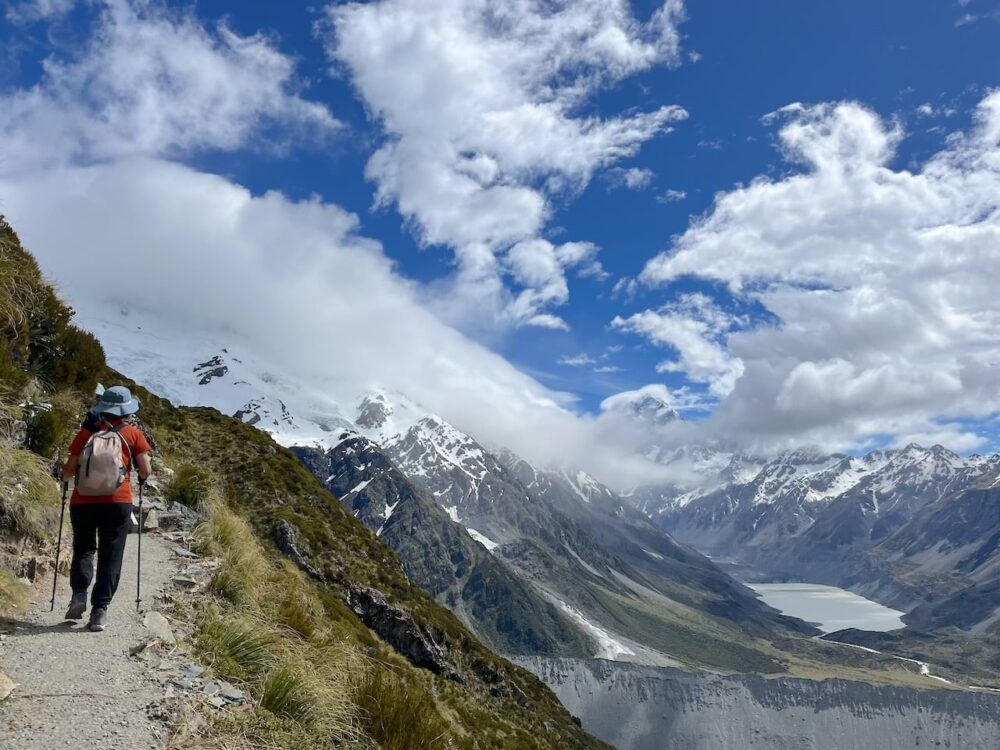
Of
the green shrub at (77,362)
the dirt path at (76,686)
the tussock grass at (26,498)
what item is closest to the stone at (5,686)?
the dirt path at (76,686)

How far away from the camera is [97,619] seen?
320 inches

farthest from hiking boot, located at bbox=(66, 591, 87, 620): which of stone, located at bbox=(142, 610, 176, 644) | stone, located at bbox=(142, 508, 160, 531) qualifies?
stone, located at bbox=(142, 508, 160, 531)

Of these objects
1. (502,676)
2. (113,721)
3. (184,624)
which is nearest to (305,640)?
(184,624)

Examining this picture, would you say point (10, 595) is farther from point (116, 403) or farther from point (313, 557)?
point (313, 557)

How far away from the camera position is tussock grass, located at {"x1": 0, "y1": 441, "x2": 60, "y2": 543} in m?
9.59

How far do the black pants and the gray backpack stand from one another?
0.24 metres

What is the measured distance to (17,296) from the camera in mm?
17250

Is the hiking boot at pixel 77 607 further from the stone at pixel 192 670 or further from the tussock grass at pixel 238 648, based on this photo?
the stone at pixel 192 670

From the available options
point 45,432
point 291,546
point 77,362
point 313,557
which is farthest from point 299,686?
point 313,557

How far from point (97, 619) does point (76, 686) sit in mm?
1682

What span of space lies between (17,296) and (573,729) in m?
68.3

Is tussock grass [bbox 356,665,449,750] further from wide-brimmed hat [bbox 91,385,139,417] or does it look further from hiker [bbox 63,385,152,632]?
wide-brimmed hat [bbox 91,385,139,417]

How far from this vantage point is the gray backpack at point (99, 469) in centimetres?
833

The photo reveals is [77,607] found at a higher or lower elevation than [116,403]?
lower
